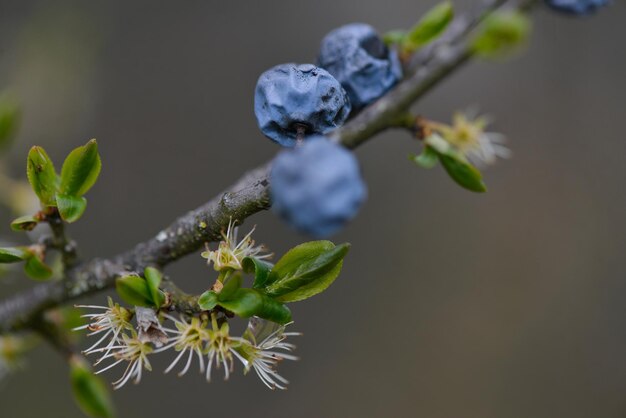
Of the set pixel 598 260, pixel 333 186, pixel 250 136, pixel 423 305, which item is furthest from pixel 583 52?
pixel 333 186

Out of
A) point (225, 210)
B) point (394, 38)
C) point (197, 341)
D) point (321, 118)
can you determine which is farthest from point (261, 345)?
point (394, 38)

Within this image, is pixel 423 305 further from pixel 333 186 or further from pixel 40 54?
pixel 333 186

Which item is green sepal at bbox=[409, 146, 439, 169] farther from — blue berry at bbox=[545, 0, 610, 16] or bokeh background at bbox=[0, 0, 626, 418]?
bokeh background at bbox=[0, 0, 626, 418]

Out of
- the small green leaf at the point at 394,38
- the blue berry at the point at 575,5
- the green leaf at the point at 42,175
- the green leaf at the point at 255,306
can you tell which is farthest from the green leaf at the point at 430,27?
the green leaf at the point at 42,175

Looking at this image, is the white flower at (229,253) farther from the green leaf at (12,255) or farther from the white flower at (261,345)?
the green leaf at (12,255)

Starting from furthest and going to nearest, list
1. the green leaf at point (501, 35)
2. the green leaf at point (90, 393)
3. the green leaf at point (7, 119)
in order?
the green leaf at point (7, 119)
the green leaf at point (90, 393)
the green leaf at point (501, 35)
